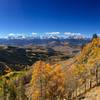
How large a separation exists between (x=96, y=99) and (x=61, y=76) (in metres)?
23.3

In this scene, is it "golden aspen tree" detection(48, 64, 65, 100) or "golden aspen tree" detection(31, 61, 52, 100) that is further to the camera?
"golden aspen tree" detection(48, 64, 65, 100)

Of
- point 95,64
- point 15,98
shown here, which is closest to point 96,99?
point 95,64

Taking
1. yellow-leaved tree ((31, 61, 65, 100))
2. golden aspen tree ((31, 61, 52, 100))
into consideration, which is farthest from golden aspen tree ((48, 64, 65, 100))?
golden aspen tree ((31, 61, 52, 100))

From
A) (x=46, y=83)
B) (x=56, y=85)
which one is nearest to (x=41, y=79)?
(x=46, y=83)

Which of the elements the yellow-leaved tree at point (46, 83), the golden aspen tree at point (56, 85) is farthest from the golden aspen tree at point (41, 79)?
the golden aspen tree at point (56, 85)

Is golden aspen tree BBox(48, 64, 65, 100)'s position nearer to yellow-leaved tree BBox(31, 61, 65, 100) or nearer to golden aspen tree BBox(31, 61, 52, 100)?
yellow-leaved tree BBox(31, 61, 65, 100)

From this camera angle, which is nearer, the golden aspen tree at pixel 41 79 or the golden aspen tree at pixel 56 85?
the golden aspen tree at pixel 41 79

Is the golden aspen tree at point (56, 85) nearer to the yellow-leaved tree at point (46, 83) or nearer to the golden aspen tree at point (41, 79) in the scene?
the yellow-leaved tree at point (46, 83)

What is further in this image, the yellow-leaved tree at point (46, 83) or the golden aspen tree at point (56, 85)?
the golden aspen tree at point (56, 85)

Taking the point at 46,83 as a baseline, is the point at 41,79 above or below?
above

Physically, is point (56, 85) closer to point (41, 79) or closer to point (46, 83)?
point (46, 83)

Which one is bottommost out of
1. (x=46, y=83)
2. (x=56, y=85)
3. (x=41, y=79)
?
(x=56, y=85)

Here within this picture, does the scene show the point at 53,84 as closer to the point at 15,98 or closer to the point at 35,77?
the point at 35,77

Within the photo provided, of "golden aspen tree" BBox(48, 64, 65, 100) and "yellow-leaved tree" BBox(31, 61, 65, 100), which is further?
"golden aspen tree" BBox(48, 64, 65, 100)
